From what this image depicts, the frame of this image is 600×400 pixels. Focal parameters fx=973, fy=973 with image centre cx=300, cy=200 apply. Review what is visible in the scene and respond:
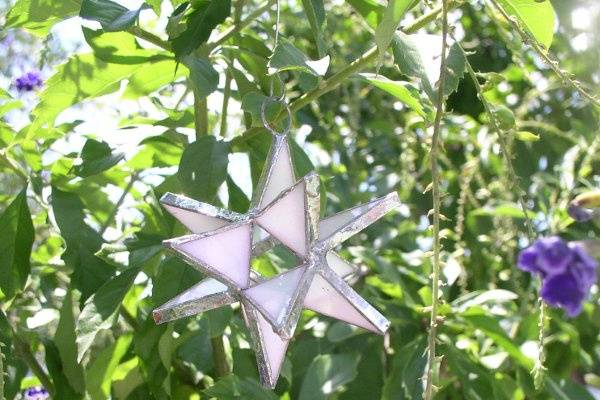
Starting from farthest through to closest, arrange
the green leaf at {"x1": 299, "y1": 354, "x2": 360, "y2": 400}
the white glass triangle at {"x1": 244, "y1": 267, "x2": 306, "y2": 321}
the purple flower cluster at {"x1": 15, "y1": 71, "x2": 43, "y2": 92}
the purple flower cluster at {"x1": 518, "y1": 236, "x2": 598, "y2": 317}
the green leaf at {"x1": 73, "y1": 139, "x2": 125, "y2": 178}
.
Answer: the purple flower cluster at {"x1": 15, "y1": 71, "x2": 43, "y2": 92} → the green leaf at {"x1": 299, "y1": 354, "x2": 360, "y2": 400} → the green leaf at {"x1": 73, "y1": 139, "x2": 125, "y2": 178} → the white glass triangle at {"x1": 244, "y1": 267, "x2": 306, "y2": 321} → the purple flower cluster at {"x1": 518, "y1": 236, "x2": 598, "y2": 317}

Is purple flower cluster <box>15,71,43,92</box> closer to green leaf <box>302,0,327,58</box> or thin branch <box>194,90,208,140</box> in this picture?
thin branch <box>194,90,208,140</box>

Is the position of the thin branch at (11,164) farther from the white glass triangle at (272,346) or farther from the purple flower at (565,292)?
the purple flower at (565,292)

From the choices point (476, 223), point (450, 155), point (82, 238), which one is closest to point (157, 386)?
point (82, 238)

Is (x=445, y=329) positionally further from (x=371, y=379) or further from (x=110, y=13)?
(x=110, y=13)

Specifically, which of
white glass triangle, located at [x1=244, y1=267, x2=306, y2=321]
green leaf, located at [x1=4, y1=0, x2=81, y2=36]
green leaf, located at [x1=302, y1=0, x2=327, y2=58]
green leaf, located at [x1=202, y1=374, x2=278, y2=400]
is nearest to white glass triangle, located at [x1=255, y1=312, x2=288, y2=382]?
white glass triangle, located at [x1=244, y1=267, x2=306, y2=321]

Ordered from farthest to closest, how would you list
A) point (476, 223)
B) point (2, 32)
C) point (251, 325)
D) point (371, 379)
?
point (476, 223)
point (371, 379)
point (2, 32)
point (251, 325)

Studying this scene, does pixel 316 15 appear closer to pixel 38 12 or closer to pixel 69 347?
pixel 38 12
